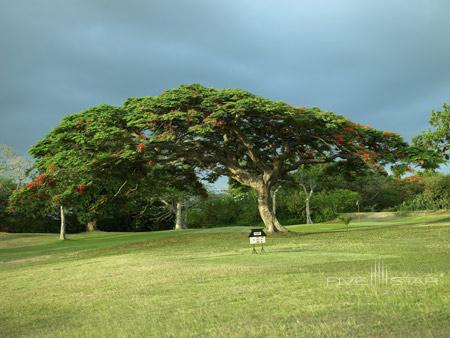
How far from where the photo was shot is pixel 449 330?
6254 mm

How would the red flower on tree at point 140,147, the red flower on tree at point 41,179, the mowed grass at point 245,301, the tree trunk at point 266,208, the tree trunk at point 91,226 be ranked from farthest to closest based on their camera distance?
the tree trunk at point 91,226, the tree trunk at point 266,208, the red flower on tree at point 41,179, the red flower on tree at point 140,147, the mowed grass at point 245,301

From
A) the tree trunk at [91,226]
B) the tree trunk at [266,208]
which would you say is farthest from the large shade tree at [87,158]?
the tree trunk at [91,226]

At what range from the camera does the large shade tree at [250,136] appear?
84.6 ft

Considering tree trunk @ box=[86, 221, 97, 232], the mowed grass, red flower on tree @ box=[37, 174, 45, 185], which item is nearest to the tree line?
red flower on tree @ box=[37, 174, 45, 185]

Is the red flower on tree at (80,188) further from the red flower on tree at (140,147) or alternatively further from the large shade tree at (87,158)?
the red flower on tree at (140,147)

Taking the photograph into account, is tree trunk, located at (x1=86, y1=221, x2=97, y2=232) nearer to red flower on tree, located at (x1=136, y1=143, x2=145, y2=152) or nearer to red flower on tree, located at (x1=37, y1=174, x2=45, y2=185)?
red flower on tree, located at (x1=37, y1=174, x2=45, y2=185)

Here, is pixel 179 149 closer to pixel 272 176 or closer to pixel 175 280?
pixel 272 176

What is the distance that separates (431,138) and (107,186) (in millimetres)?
22478

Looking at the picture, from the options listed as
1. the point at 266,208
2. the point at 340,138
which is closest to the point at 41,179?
the point at 266,208

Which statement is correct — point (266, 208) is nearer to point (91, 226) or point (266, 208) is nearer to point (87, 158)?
point (87, 158)

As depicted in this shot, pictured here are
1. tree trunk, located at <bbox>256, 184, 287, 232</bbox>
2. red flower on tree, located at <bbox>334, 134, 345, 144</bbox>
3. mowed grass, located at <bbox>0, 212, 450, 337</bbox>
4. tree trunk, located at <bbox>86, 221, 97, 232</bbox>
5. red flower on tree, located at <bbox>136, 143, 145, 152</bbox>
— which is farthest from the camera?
tree trunk, located at <bbox>86, 221, 97, 232</bbox>

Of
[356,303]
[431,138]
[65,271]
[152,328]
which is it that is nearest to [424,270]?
[356,303]

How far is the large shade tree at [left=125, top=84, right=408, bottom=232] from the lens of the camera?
84.6 ft

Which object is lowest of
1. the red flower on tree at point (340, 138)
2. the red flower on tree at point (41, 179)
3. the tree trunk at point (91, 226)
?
the tree trunk at point (91, 226)
